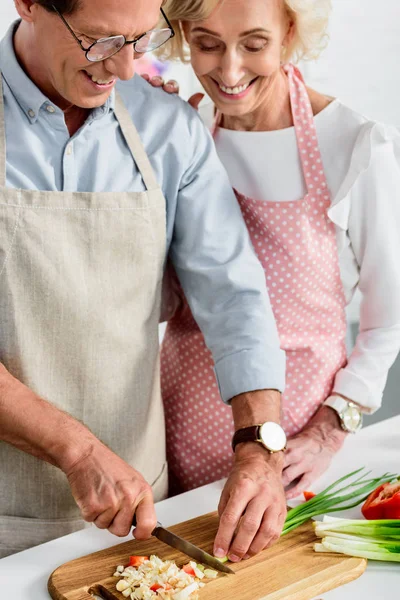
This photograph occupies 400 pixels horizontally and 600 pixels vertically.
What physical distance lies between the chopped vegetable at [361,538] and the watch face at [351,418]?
1.31 feet

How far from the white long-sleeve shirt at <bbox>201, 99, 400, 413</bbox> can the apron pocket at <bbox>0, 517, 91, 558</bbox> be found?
673mm

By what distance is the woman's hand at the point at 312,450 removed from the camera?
66.7 inches

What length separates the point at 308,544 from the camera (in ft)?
4.68

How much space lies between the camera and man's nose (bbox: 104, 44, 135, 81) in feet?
4.72

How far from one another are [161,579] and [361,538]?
1.17 feet

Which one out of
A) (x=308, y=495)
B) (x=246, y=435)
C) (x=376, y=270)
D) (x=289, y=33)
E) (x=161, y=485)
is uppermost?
(x=289, y=33)

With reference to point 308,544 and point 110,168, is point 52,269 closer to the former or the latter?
point 110,168

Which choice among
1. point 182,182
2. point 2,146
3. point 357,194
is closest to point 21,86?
point 2,146

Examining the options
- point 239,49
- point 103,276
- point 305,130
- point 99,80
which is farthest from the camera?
point 305,130

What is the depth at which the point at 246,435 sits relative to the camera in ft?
5.20

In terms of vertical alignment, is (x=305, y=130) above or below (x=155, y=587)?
above

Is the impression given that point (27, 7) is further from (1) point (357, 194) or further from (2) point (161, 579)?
(2) point (161, 579)

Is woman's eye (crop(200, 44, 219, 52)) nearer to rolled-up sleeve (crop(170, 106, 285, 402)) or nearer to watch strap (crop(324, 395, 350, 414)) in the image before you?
rolled-up sleeve (crop(170, 106, 285, 402))

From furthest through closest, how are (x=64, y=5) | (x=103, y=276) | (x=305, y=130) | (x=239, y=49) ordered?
(x=305, y=130)
(x=239, y=49)
(x=103, y=276)
(x=64, y=5)
